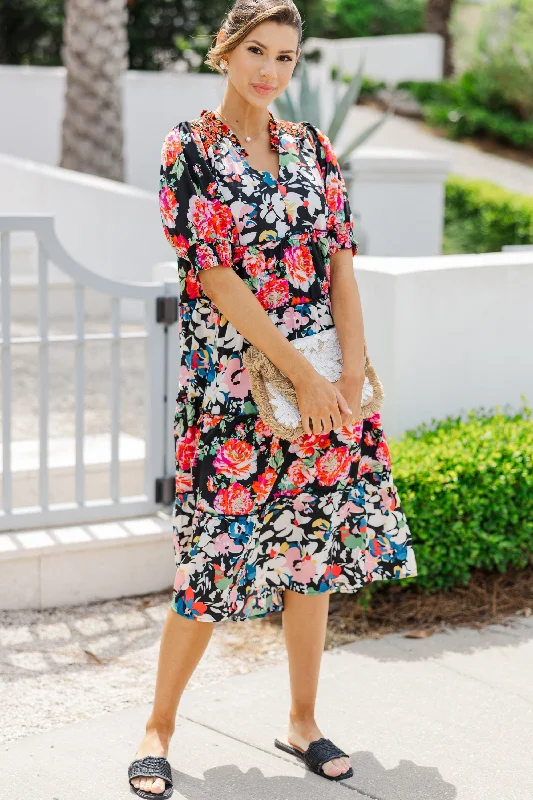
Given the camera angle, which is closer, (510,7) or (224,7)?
(224,7)

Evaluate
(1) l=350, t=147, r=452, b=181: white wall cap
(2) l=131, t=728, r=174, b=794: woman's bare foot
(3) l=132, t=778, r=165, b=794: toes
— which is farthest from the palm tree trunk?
(3) l=132, t=778, r=165, b=794: toes

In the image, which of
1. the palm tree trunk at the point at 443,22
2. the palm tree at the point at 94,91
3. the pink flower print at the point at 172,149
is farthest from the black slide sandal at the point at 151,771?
the palm tree trunk at the point at 443,22

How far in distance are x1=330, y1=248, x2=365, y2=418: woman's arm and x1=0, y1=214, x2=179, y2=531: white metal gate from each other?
1.33 metres

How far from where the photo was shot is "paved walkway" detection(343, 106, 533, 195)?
17062mm

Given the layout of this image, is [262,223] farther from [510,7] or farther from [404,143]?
[510,7]

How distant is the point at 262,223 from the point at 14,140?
36.3 feet

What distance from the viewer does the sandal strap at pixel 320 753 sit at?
2.86 metres

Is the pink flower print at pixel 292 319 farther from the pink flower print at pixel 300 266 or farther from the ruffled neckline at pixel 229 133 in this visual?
the ruffled neckline at pixel 229 133

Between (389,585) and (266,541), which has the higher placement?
(266,541)

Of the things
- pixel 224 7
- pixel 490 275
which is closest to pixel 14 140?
pixel 224 7

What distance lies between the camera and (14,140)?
13.0m

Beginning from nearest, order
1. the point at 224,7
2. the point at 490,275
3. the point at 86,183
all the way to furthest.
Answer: the point at 490,275, the point at 86,183, the point at 224,7

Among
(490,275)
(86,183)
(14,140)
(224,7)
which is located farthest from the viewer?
(224,7)

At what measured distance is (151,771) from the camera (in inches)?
108
